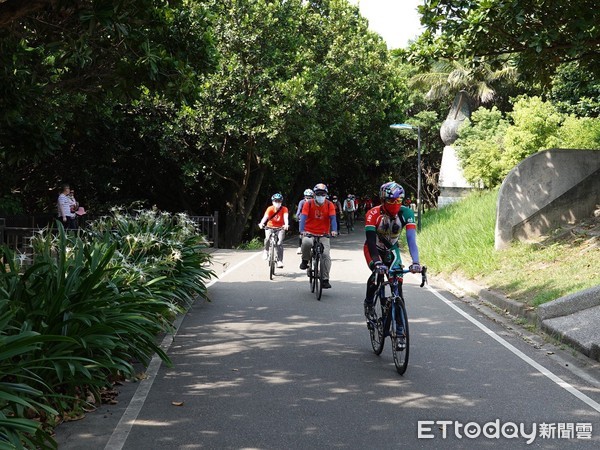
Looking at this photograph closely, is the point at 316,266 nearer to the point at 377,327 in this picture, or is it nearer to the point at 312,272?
the point at 312,272

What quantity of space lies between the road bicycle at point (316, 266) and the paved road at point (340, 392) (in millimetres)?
1749

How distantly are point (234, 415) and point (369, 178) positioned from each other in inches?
2073

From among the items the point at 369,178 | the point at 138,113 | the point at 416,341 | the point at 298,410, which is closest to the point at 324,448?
the point at 298,410

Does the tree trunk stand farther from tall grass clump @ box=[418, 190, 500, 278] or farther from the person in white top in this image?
the person in white top

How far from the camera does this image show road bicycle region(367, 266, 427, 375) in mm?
7512

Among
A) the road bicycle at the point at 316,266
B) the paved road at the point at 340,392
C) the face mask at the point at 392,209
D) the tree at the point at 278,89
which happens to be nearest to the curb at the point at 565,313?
the paved road at the point at 340,392

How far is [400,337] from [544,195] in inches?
454

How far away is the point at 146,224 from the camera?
12766 millimetres

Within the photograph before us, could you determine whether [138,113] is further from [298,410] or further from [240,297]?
[298,410]

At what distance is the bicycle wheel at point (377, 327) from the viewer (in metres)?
8.33

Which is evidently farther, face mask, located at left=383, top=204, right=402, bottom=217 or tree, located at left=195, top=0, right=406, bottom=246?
tree, located at left=195, top=0, right=406, bottom=246

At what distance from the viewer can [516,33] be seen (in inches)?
595

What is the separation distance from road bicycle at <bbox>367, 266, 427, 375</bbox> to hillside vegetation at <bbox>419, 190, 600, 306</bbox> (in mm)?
4256

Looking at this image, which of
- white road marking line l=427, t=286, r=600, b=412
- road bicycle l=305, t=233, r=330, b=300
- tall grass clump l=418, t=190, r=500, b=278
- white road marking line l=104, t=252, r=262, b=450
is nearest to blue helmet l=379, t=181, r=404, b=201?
white road marking line l=427, t=286, r=600, b=412
